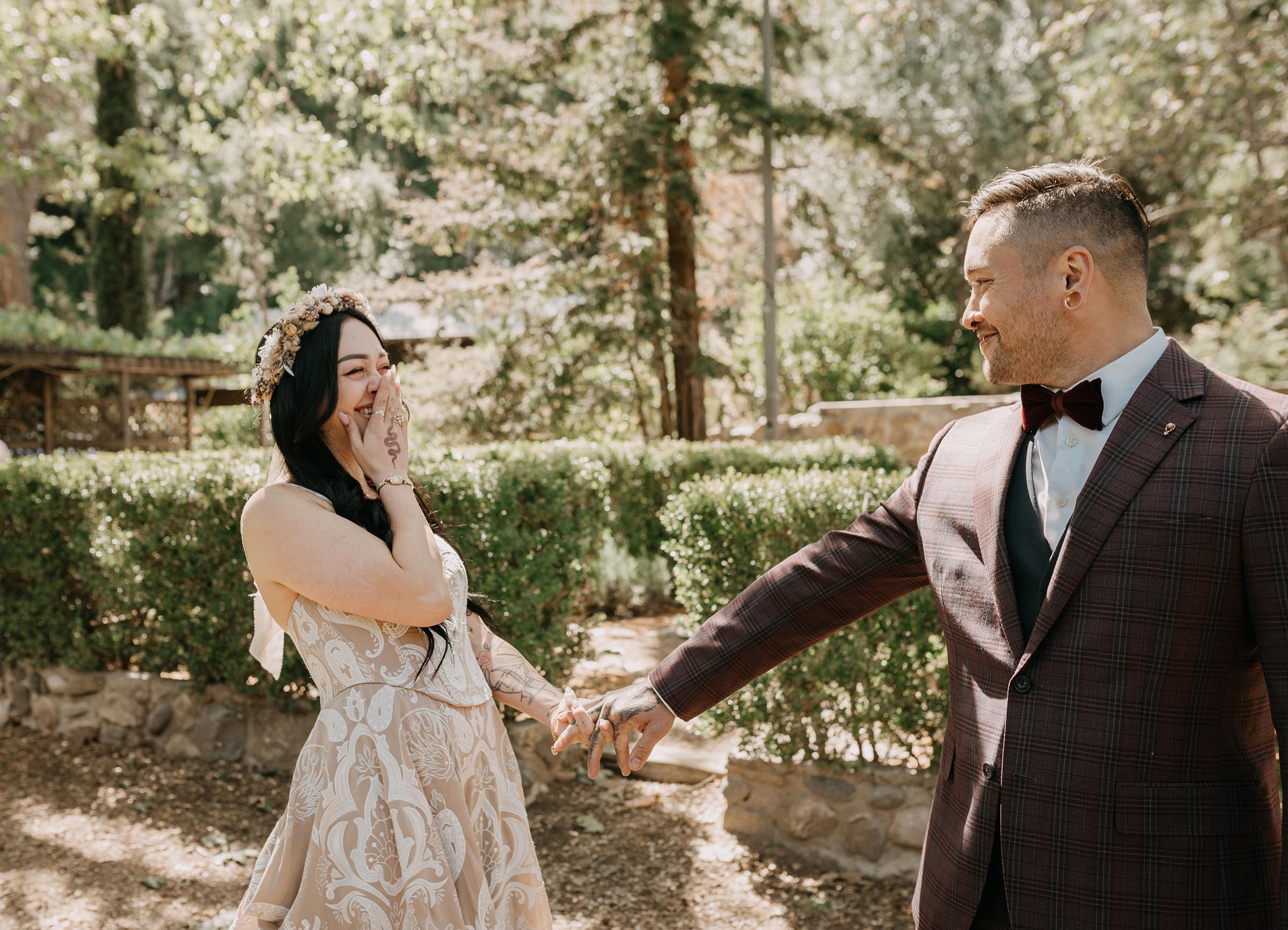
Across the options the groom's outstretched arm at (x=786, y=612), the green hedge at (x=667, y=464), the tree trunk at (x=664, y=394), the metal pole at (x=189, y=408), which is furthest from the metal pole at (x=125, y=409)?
the groom's outstretched arm at (x=786, y=612)

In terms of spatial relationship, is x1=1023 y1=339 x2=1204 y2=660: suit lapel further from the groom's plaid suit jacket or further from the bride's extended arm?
the bride's extended arm

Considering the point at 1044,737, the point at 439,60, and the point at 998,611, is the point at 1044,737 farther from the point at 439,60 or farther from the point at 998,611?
the point at 439,60

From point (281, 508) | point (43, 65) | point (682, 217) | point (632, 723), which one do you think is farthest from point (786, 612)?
point (43, 65)

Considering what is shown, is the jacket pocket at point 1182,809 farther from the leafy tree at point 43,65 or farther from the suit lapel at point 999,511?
the leafy tree at point 43,65

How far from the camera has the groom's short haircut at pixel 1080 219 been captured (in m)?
1.97

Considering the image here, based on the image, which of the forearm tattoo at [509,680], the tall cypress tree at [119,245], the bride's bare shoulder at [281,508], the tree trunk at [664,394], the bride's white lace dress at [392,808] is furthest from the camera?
the tall cypress tree at [119,245]

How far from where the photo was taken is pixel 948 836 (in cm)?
205

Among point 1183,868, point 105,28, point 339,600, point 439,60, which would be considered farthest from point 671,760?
point 105,28

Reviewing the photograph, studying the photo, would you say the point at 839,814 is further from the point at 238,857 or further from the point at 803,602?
the point at 238,857

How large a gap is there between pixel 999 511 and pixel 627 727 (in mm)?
1174

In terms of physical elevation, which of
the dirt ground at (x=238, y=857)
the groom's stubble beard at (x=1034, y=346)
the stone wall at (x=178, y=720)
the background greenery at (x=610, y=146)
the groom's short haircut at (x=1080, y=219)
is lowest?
the dirt ground at (x=238, y=857)

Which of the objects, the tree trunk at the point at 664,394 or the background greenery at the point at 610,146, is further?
the tree trunk at the point at 664,394

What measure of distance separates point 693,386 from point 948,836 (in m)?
10.1

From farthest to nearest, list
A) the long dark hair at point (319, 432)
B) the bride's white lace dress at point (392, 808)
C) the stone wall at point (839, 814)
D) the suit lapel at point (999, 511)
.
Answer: the stone wall at point (839, 814)
the long dark hair at point (319, 432)
the bride's white lace dress at point (392, 808)
the suit lapel at point (999, 511)
